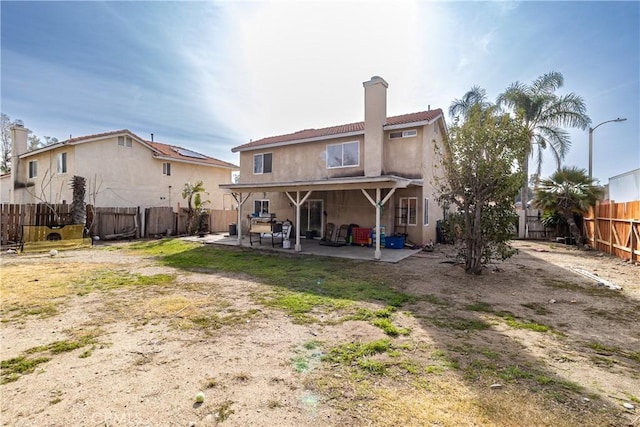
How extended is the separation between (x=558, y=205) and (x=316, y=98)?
42.5 feet

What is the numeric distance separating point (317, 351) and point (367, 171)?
399 inches

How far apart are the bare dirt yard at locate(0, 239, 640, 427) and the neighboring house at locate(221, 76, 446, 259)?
570 cm

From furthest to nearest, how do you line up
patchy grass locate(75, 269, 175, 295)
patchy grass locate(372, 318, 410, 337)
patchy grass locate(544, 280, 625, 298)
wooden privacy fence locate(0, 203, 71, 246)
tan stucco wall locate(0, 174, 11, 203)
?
tan stucco wall locate(0, 174, 11, 203)
wooden privacy fence locate(0, 203, 71, 246)
patchy grass locate(75, 269, 175, 295)
patchy grass locate(544, 280, 625, 298)
patchy grass locate(372, 318, 410, 337)

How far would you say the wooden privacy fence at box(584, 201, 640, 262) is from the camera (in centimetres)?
977

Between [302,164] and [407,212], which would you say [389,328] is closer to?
[407,212]

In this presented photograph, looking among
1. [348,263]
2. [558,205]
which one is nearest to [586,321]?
[348,263]

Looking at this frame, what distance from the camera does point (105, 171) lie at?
55.8 feet

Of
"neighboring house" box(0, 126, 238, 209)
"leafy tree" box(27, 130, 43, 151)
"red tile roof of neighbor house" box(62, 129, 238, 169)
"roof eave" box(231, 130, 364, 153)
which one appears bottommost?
"neighboring house" box(0, 126, 238, 209)

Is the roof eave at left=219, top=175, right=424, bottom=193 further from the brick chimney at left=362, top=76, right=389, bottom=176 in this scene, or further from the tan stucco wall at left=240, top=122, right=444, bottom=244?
the brick chimney at left=362, top=76, right=389, bottom=176

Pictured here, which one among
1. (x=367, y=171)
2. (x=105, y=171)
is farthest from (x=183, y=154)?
(x=367, y=171)

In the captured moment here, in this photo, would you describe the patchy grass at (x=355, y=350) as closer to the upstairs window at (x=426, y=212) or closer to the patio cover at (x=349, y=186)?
the patio cover at (x=349, y=186)

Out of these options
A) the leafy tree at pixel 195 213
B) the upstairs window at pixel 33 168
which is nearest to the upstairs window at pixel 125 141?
the leafy tree at pixel 195 213

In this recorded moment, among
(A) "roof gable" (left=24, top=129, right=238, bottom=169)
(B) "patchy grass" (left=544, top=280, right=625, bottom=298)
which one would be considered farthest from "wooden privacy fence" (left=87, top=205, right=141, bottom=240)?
(B) "patchy grass" (left=544, top=280, right=625, bottom=298)

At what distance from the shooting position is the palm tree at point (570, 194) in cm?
1352
